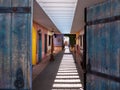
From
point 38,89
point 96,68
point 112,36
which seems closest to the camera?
point 112,36

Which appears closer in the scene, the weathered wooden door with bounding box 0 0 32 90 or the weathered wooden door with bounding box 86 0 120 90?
the weathered wooden door with bounding box 0 0 32 90

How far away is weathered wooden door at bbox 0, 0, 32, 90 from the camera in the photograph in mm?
3703

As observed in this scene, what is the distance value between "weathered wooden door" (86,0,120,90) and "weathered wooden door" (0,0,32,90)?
130cm

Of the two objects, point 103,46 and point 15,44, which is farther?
point 103,46

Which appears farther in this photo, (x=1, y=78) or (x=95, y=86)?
(x=95, y=86)

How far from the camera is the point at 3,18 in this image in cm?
375

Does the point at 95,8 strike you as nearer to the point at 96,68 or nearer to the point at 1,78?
the point at 96,68

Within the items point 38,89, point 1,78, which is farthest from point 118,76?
point 38,89

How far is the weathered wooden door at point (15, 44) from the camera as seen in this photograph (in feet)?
12.1

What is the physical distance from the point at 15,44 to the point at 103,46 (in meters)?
1.53

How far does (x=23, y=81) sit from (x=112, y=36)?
161 centimetres

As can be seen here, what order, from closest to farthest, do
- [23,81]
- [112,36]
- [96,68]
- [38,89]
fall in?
[23,81]
[112,36]
[96,68]
[38,89]

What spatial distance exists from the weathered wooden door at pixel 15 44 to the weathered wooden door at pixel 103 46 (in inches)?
51.3

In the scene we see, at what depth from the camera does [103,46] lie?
4.20m
